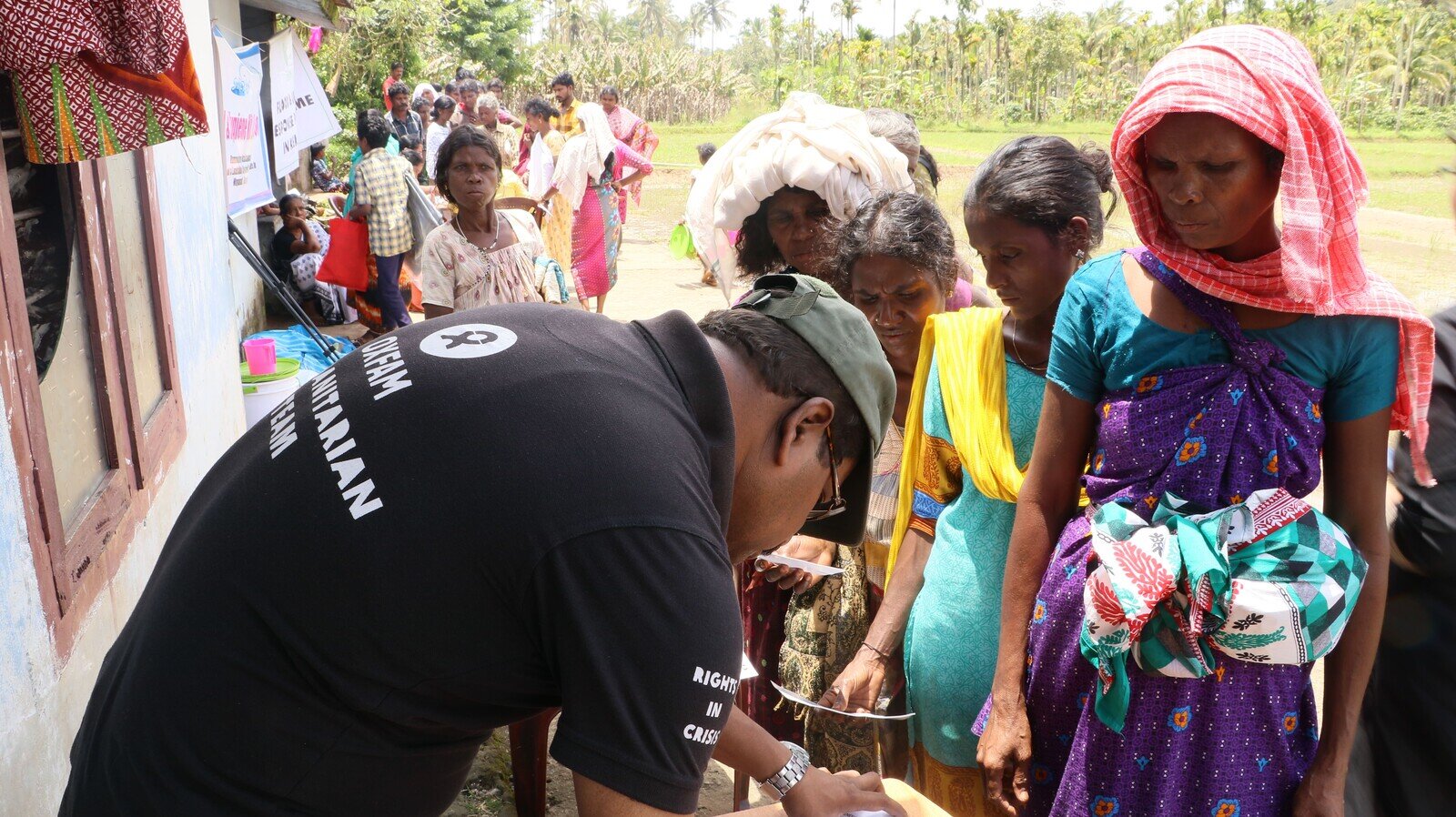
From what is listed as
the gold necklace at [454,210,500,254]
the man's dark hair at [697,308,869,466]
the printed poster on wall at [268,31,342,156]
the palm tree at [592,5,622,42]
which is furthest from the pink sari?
the palm tree at [592,5,622,42]

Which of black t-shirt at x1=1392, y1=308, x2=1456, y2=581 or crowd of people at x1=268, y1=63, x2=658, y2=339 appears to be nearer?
black t-shirt at x1=1392, y1=308, x2=1456, y2=581

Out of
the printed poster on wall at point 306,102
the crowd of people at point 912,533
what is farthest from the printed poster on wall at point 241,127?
the crowd of people at point 912,533

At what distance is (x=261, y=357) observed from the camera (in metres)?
5.06

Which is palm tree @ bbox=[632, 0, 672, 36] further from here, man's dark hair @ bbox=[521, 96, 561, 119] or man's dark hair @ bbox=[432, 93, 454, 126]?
man's dark hair @ bbox=[521, 96, 561, 119]

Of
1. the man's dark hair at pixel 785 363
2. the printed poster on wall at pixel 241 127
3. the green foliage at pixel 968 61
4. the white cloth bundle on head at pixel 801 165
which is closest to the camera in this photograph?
the man's dark hair at pixel 785 363

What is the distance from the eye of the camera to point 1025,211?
217 centimetres

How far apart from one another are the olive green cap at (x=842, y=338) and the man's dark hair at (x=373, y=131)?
22.3 ft

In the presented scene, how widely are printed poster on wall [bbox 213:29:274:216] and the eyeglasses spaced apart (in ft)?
15.1

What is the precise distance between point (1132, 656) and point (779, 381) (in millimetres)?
729

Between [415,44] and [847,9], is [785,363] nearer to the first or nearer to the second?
[415,44]

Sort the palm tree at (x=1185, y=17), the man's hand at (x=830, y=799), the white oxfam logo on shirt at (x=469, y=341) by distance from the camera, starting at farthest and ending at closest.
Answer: the palm tree at (x=1185, y=17), the man's hand at (x=830, y=799), the white oxfam logo on shirt at (x=469, y=341)

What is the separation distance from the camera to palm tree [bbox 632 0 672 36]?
95.6 meters

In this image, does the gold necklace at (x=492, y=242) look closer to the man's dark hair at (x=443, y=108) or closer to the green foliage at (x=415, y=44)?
the man's dark hair at (x=443, y=108)

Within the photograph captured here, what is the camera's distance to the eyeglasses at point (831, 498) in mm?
1422
